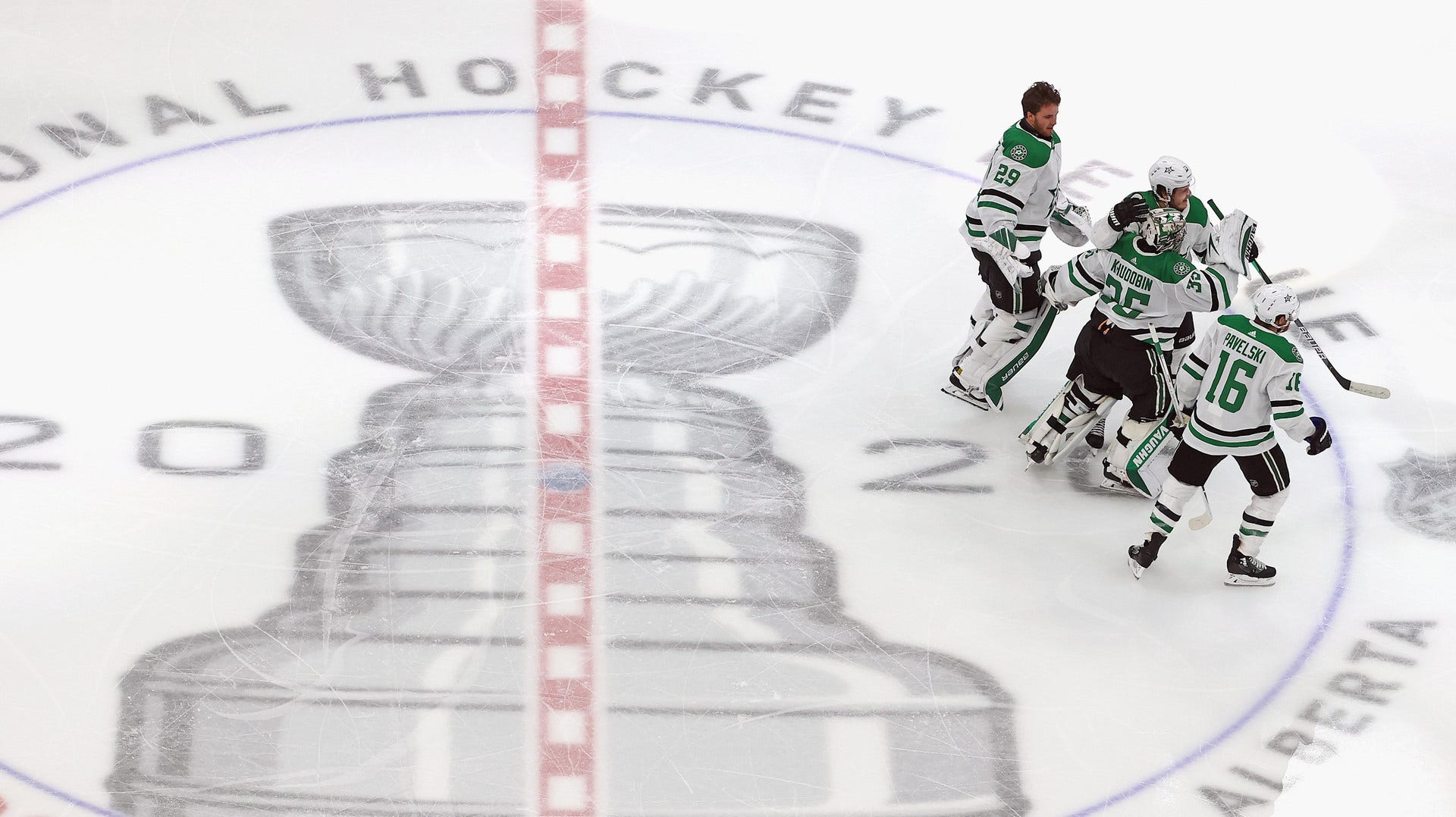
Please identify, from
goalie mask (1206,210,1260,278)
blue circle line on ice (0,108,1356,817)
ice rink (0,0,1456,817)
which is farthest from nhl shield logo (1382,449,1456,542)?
goalie mask (1206,210,1260,278)

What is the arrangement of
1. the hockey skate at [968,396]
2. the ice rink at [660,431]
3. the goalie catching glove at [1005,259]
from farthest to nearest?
the hockey skate at [968,396]
the goalie catching glove at [1005,259]
the ice rink at [660,431]

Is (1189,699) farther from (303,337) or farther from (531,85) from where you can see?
(531,85)

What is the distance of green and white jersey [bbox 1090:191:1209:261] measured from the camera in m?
4.65

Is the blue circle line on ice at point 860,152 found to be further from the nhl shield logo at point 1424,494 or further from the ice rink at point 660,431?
the nhl shield logo at point 1424,494

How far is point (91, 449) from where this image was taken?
16.1ft

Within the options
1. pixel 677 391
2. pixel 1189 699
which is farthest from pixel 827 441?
pixel 1189 699

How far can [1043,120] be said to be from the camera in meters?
4.87

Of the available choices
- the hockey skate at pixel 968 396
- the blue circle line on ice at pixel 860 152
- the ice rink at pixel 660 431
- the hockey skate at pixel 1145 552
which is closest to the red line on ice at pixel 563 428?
the ice rink at pixel 660 431

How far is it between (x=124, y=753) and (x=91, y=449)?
1296 mm

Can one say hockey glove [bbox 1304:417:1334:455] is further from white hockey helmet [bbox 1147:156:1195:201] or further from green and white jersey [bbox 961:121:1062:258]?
green and white jersey [bbox 961:121:1062:258]

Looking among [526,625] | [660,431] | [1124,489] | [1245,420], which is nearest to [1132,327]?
[1245,420]

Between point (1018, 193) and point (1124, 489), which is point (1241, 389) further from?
point (1018, 193)

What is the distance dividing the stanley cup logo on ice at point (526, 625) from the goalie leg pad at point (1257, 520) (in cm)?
94

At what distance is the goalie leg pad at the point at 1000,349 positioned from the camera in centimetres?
519
